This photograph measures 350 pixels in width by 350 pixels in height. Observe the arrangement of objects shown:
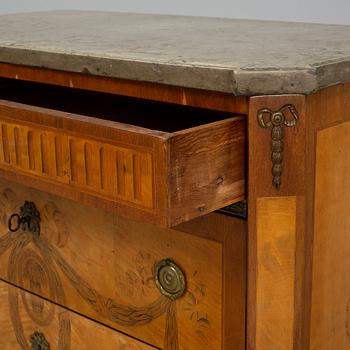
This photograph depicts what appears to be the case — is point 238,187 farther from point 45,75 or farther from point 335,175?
point 45,75

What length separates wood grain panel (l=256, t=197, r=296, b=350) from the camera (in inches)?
41.2

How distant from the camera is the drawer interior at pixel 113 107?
4.07 ft

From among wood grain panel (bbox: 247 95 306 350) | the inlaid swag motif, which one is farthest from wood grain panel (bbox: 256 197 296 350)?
the inlaid swag motif

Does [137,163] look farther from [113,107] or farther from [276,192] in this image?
[113,107]

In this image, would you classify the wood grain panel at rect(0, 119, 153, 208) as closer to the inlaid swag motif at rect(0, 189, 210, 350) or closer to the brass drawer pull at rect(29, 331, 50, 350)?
the inlaid swag motif at rect(0, 189, 210, 350)

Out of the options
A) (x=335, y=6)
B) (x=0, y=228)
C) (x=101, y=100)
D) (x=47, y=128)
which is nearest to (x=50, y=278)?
(x=0, y=228)

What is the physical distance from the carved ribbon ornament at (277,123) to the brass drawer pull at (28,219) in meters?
0.56

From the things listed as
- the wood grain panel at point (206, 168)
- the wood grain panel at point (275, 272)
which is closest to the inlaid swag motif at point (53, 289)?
the wood grain panel at point (275, 272)

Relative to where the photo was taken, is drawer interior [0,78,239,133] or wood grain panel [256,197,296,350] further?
drawer interior [0,78,239,133]

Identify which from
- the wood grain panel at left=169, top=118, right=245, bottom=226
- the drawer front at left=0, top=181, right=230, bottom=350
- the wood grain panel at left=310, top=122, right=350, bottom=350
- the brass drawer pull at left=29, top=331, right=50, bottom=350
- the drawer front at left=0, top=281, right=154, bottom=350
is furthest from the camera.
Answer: the brass drawer pull at left=29, top=331, right=50, bottom=350

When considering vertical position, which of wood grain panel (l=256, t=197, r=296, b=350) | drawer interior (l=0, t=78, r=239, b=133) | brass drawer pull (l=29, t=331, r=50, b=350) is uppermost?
drawer interior (l=0, t=78, r=239, b=133)

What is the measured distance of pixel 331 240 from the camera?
3.73ft

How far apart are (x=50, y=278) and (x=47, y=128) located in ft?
1.47

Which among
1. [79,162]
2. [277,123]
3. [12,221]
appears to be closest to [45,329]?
[12,221]
